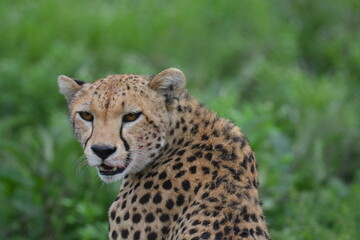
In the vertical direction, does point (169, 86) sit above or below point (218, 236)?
above

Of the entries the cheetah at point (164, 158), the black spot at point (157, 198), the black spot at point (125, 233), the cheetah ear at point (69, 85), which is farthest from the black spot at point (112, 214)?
the cheetah ear at point (69, 85)

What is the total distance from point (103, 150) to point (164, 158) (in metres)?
0.38

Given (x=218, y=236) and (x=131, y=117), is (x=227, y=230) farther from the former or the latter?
(x=131, y=117)

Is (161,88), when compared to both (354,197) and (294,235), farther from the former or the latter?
(354,197)

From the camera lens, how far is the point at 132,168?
4.62 metres

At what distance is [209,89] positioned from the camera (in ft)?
30.8

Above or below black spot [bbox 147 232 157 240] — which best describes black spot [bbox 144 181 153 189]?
above

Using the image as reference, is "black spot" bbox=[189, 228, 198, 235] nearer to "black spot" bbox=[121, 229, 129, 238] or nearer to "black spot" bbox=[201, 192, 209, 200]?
"black spot" bbox=[201, 192, 209, 200]

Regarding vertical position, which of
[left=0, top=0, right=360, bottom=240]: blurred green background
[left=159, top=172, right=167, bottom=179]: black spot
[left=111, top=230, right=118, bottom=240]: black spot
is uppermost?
[left=0, top=0, right=360, bottom=240]: blurred green background

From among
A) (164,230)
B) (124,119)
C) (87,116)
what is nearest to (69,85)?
(87,116)

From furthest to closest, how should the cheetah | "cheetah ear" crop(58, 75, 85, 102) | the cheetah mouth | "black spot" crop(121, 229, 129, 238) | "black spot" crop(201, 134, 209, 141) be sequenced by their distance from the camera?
"cheetah ear" crop(58, 75, 85, 102) < "black spot" crop(201, 134, 209, 141) < the cheetah mouth < "black spot" crop(121, 229, 129, 238) < the cheetah

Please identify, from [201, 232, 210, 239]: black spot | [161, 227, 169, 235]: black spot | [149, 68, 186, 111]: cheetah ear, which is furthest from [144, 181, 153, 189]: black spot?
[201, 232, 210, 239]: black spot

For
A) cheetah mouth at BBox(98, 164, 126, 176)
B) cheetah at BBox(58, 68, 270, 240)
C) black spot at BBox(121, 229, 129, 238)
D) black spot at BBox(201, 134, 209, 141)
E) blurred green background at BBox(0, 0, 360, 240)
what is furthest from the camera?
blurred green background at BBox(0, 0, 360, 240)

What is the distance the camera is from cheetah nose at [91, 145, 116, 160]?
14.6ft
